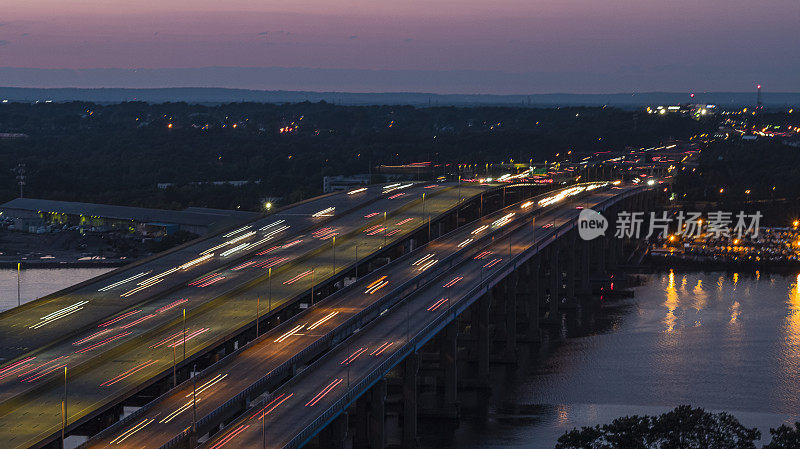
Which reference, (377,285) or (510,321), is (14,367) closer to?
(377,285)

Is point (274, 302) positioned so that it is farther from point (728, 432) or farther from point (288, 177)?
point (288, 177)

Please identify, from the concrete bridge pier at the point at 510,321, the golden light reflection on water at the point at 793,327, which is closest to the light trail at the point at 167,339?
the concrete bridge pier at the point at 510,321

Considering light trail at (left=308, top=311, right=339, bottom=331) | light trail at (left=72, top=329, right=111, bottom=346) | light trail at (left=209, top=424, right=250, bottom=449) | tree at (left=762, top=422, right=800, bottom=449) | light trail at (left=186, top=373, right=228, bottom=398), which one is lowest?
tree at (left=762, top=422, right=800, bottom=449)

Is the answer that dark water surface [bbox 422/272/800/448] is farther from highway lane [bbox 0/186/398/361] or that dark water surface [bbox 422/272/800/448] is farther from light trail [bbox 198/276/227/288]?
highway lane [bbox 0/186/398/361]

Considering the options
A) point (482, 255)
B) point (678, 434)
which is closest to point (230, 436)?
point (678, 434)

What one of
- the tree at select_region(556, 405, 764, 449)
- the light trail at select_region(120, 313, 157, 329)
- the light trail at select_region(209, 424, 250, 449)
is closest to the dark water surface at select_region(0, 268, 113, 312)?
the light trail at select_region(120, 313, 157, 329)

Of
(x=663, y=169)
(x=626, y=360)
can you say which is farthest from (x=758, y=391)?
(x=663, y=169)
